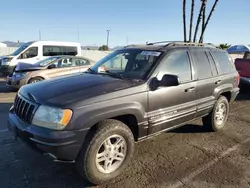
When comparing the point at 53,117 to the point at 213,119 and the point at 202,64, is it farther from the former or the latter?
the point at 213,119

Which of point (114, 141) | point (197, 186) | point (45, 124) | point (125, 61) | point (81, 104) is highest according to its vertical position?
point (125, 61)

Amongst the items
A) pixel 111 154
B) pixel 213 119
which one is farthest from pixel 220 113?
pixel 111 154

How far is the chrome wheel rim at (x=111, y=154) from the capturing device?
120 inches

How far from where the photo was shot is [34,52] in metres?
14.4

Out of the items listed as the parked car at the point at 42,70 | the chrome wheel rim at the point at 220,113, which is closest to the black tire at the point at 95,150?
the chrome wheel rim at the point at 220,113

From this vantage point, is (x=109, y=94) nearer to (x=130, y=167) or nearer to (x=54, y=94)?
(x=54, y=94)

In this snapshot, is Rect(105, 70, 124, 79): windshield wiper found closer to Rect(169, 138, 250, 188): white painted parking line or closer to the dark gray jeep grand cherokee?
the dark gray jeep grand cherokee

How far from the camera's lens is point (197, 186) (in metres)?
3.04

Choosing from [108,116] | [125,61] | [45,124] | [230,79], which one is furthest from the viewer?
[230,79]

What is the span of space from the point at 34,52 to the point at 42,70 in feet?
18.5

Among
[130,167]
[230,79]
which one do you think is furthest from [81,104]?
[230,79]

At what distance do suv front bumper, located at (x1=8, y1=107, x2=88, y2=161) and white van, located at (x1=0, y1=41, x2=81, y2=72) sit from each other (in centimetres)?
1191

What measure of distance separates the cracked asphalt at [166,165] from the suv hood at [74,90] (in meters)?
1.04

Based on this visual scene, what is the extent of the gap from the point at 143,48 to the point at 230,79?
86.9 inches
